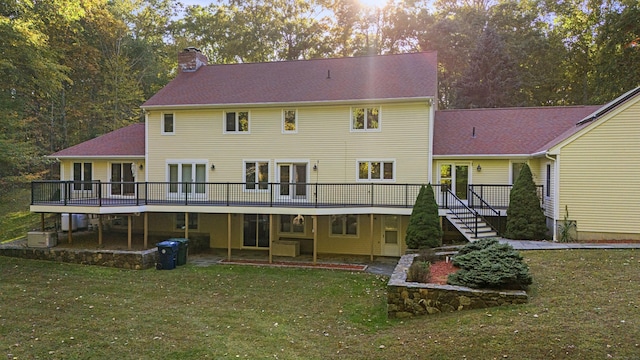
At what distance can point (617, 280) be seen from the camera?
8.34 metres

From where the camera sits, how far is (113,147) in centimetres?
1911

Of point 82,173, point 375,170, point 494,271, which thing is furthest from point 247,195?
point 494,271

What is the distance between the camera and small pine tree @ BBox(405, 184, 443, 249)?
13469 millimetres

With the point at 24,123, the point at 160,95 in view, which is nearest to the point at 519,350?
the point at 160,95

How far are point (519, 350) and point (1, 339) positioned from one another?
29.8ft

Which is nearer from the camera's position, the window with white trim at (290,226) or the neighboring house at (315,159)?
the neighboring house at (315,159)

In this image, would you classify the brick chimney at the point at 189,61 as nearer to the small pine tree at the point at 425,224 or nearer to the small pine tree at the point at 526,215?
the small pine tree at the point at 425,224

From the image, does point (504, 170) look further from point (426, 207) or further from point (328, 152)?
point (328, 152)

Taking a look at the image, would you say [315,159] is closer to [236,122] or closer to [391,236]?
[236,122]

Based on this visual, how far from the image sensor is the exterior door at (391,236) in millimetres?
16656

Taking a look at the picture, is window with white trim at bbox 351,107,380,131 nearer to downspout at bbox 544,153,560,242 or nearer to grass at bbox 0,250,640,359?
downspout at bbox 544,153,560,242

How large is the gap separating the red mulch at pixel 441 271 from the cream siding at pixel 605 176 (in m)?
5.09

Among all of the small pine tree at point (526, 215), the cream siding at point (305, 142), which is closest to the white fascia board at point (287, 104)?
the cream siding at point (305, 142)

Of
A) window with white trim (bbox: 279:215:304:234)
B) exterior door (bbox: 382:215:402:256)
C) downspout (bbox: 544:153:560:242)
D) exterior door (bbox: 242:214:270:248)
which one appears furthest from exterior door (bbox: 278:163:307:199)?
downspout (bbox: 544:153:560:242)
